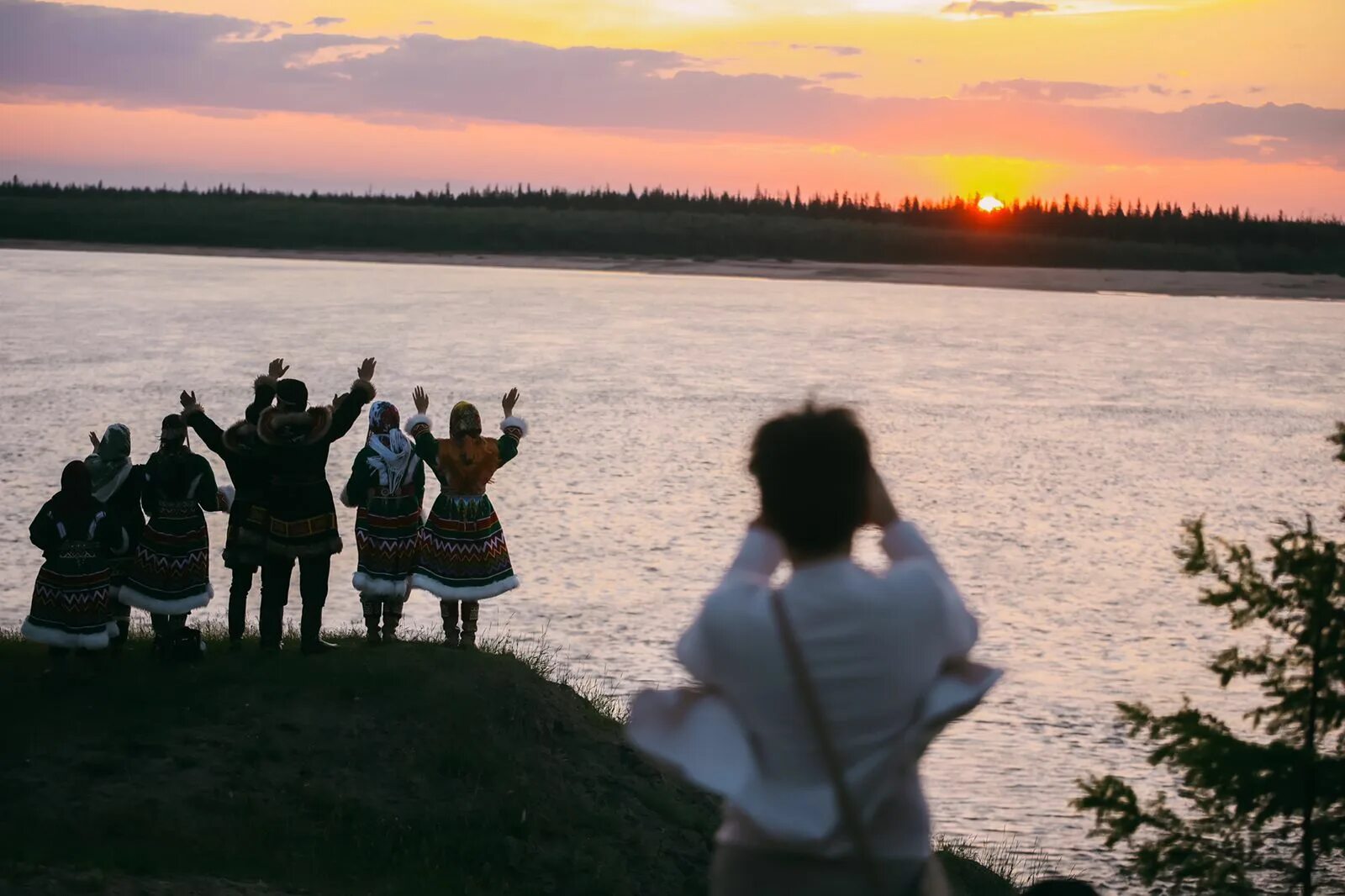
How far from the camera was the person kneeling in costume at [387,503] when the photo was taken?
10883 millimetres

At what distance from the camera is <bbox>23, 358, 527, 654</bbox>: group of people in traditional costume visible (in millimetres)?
10016

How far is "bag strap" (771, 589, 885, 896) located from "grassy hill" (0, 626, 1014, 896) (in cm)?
558

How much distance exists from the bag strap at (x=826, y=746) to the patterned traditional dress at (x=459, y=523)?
7.82m

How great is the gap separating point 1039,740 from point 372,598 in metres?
9.02

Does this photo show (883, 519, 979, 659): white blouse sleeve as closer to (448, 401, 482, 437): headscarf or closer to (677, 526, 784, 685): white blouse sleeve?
(677, 526, 784, 685): white blouse sleeve

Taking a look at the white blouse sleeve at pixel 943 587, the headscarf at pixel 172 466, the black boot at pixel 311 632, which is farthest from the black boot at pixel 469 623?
the white blouse sleeve at pixel 943 587

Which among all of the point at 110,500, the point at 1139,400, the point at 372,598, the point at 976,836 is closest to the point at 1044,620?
the point at 976,836

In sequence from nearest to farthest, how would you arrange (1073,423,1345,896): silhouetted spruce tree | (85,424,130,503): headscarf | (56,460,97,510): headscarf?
(1073,423,1345,896): silhouetted spruce tree → (56,460,97,510): headscarf → (85,424,130,503): headscarf

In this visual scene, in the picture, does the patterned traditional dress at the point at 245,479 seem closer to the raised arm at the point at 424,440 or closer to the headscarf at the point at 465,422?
the raised arm at the point at 424,440

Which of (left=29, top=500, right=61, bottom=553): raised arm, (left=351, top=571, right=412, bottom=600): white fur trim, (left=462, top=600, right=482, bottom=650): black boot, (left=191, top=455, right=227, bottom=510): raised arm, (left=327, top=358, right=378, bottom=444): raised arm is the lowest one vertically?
(left=462, top=600, right=482, bottom=650): black boot

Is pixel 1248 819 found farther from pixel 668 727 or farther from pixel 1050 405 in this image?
pixel 1050 405

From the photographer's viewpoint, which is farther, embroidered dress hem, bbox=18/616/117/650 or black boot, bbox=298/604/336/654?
black boot, bbox=298/604/336/654

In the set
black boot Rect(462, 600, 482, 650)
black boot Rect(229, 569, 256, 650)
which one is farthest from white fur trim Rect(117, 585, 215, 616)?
black boot Rect(462, 600, 482, 650)

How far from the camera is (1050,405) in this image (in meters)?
52.4
